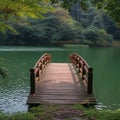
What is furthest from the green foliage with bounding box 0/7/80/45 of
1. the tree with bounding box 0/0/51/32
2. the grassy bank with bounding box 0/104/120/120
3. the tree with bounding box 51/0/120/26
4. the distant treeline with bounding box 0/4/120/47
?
the tree with bounding box 0/0/51/32

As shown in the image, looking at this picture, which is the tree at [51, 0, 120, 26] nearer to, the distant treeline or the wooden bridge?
the wooden bridge

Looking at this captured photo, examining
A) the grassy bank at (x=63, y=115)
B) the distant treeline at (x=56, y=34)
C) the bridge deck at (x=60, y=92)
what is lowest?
the bridge deck at (x=60, y=92)

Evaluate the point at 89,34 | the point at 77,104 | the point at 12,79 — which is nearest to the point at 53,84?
the point at 77,104

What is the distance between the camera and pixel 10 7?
7141 mm

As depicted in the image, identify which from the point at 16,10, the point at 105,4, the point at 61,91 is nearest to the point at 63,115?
the point at 16,10

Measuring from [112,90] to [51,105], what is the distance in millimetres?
12101

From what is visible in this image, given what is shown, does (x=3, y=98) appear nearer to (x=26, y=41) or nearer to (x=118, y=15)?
(x=118, y=15)

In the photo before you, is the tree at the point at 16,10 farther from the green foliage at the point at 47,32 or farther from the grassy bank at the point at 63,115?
the green foliage at the point at 47,32

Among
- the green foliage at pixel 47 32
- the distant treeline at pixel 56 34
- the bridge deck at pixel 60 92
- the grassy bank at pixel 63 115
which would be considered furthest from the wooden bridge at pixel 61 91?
the green foliage at pixel 47 32

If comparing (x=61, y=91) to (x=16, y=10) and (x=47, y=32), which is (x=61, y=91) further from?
(x=47, y=32)

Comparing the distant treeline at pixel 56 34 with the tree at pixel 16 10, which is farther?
the distant treeline at pixel 56 34

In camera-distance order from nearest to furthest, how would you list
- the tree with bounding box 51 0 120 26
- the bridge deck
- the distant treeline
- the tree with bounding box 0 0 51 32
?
the tree with bounding box 0 0 51 32 → the tree with bounding box 51 0 120 26 → the bridge deck → the distant treeline

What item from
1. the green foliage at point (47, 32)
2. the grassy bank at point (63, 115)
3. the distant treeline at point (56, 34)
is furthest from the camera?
the green foliage at point (47, 32)

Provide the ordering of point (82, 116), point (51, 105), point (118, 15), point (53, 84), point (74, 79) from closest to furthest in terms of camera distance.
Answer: point (82, 116) → point (118, 15) → point (51, 105) → point (53, 84) → point (74, 79)
